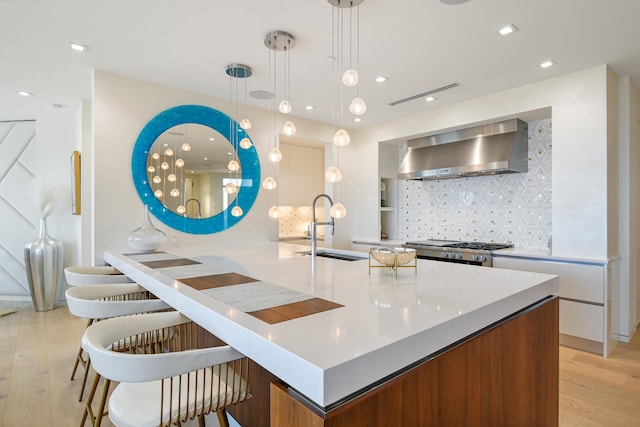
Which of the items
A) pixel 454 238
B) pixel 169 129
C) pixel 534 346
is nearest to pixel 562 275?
pixel 454 238

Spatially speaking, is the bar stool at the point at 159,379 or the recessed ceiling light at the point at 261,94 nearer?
the bar stool at the point at 159,379

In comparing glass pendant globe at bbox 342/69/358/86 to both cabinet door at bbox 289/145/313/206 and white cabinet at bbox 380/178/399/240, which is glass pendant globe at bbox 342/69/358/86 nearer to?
cabinet door at bbox 289/145/313/206

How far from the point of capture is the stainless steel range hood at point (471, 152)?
3.80m

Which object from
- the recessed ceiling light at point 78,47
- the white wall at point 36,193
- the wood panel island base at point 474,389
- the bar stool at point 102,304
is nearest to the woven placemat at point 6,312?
the white wall at point 36,193

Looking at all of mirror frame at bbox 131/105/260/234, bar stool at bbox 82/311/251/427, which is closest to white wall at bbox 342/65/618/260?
mirror frame at bbox 131/105/260/234

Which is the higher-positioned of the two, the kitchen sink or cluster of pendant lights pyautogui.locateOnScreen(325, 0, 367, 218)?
cluster of pendant lights pyautogui.locateOnScreen(325, 0, 367, 218)

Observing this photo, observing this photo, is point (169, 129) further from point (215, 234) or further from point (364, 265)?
point (364, 265)

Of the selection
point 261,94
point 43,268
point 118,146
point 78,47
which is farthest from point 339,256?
point 43,268

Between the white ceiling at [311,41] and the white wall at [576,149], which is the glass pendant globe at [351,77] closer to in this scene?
the white ceiling at [311,41]

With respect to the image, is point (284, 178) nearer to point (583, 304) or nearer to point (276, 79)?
point (276, 79)

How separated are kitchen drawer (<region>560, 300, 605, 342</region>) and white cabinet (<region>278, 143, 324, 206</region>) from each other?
11.5 ft

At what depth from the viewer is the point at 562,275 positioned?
10.5ft

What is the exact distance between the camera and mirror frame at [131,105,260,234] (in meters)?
3.44

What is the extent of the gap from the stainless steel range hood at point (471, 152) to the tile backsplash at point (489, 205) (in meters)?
0.19
